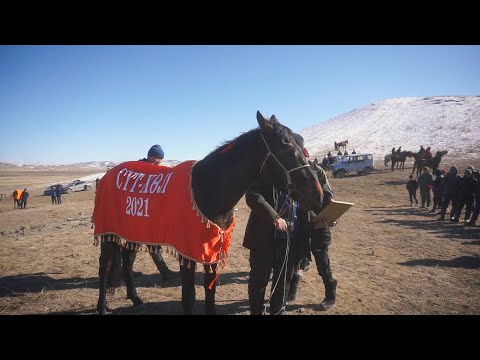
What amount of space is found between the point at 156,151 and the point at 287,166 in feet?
10.4

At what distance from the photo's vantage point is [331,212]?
11.3ft

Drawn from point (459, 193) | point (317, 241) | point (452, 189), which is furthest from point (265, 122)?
point (452, 189)

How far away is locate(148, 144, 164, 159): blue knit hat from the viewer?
197 inches

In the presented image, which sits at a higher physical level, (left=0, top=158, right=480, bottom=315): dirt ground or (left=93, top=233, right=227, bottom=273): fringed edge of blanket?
(left=93, top=233, right=227, bottom=273): fringed edge of blanket

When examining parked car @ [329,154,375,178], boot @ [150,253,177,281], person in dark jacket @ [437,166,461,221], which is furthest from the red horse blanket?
parked car @ [329,154,375,178]

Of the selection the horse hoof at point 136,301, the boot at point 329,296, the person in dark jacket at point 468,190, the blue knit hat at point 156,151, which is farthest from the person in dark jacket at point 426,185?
the horse hoof at point 136,301

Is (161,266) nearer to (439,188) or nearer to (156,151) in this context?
(156,151)

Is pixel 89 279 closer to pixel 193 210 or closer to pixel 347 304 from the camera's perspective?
pixel 193 210

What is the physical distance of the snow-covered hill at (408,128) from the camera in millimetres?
44375

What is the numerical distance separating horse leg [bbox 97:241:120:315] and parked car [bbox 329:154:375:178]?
2569 centimetres

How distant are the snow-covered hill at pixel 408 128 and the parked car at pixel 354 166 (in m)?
15.6

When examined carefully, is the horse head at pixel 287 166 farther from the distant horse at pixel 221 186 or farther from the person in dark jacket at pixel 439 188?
the person in dark jacket at pixel 439 188

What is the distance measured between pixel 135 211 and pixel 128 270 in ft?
4.33

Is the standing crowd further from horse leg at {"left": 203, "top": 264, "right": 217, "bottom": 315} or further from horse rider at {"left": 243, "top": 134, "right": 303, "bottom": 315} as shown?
horse leg at {"left": 203, "top": 264, "right": 217, "bottom": 315}
